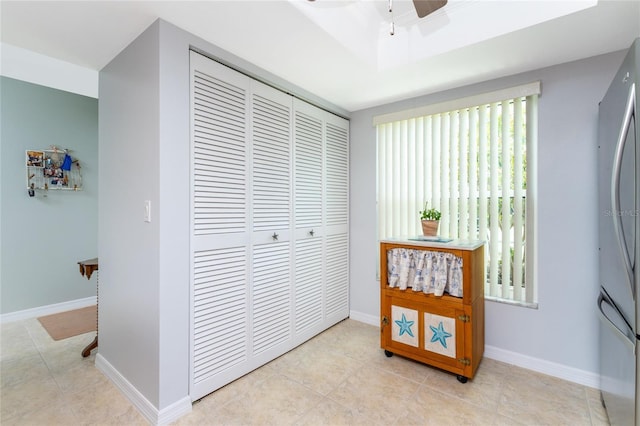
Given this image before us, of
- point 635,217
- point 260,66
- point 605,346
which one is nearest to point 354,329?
point 605,346

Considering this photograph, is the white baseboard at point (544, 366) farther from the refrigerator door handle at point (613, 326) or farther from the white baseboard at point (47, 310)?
the white baseboard at point (47, 310)

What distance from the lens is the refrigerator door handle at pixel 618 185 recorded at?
4.23ft

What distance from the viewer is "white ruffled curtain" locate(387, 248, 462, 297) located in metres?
2.24

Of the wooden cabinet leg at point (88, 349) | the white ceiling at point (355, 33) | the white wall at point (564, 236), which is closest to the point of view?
the white ceiling at point (355, 33)

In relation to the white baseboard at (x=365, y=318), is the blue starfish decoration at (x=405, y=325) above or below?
above

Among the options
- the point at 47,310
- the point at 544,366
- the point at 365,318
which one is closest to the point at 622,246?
the point at 544,366

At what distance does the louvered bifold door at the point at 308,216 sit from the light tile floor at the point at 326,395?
1.34 feet

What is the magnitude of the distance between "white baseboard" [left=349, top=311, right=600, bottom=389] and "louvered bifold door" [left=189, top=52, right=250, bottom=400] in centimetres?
202

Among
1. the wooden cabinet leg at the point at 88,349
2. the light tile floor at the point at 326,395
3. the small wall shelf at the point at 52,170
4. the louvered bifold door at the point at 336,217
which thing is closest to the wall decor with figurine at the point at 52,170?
the small wall shelf at the point at 52,170

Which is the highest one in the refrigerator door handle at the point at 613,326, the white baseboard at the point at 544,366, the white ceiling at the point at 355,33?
the white ceiling at the point at 355,33

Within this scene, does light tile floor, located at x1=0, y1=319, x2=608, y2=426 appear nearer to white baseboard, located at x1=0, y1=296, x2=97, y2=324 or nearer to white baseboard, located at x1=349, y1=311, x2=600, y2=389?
white baseboard, located at x1=349, y1=311, x2=600, y2=389

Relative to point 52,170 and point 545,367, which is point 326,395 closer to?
point 545,367

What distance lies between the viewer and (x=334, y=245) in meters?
3.17

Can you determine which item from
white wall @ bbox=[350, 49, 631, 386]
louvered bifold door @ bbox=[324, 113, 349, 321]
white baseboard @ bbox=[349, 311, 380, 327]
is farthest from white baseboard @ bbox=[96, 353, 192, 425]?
white wall @ bbox=[350, 49, 631, 386]
